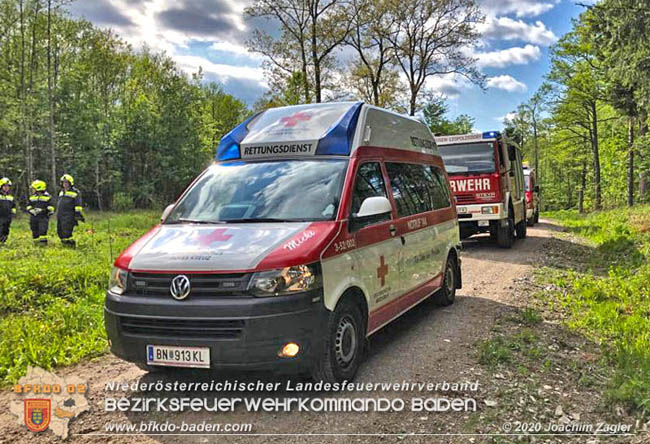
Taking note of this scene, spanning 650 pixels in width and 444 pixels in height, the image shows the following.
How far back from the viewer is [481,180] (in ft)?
42.8

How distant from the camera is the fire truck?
13008mm

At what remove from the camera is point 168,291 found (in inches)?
151

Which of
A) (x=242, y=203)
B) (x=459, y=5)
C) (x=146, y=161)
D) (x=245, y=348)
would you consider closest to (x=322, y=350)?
(x=245, y=348)

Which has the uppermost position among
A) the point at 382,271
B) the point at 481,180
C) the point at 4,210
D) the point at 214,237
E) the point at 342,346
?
the point at 481,180

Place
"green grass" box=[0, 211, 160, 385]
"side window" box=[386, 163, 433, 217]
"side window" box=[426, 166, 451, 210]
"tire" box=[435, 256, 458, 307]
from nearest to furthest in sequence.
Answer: "green grass" box=[0, 211, 160, 385] → "side window" box=[386, 163, 433, 217] → "side window" box=[426, 166, 451, 210] → "tire" box=[435, 256, 458, 307]

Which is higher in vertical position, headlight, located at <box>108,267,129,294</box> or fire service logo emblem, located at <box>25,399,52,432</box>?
headlight, located at <box>108,267,129,294</box>

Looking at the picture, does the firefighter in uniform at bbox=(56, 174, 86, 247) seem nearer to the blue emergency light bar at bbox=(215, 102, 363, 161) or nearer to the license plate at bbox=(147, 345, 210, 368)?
the blue emergency light bar at bbox=(215, 102, 363, 161)

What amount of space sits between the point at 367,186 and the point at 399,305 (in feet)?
4.64

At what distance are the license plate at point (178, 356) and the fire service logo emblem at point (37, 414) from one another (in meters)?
0.93

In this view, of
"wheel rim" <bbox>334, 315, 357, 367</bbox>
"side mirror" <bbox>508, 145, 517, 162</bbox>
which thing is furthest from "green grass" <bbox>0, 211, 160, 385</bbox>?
"side mirror" <bbox>508, 145, 517, 162</bbox>

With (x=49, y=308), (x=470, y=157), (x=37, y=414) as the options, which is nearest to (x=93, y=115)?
(x=470, y=157)

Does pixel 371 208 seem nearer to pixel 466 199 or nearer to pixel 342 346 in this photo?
pixel 342 346

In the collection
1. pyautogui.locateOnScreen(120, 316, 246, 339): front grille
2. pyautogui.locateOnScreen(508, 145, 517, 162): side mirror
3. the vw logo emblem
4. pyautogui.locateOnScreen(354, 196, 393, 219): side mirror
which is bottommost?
pyautogui.locateOnScreen(120, 316, 246, 339): front grille

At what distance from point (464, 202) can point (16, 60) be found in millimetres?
26992
